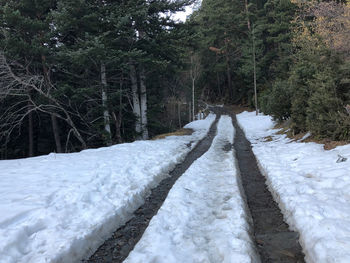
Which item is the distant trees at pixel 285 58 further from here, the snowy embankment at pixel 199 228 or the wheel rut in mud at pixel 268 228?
the snowy embankment at pixel 199 228

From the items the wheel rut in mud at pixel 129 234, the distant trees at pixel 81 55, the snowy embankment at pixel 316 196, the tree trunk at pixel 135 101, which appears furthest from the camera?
the tree trunk at pixel 135 101

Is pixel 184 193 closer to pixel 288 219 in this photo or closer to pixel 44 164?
pixel 288 219

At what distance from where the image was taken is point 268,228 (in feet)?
14.3

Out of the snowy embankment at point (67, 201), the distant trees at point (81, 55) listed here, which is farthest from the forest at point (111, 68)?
the snowy embankment at point (67, 201)

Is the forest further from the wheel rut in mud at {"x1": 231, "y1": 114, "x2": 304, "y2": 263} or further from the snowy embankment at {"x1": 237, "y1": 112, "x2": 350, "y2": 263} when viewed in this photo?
the wheel rut in mud at {"x1": 231, "y1": 114, "x2": 304, "y2": 263}

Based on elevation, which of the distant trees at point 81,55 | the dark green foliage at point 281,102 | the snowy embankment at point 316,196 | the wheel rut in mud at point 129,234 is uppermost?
the distant trees at point 81,55

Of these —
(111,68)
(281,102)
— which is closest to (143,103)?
(111,68)

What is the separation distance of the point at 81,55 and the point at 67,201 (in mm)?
9322

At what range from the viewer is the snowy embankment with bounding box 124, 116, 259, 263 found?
11.3 ft

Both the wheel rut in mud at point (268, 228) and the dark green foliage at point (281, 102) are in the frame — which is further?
the dark green foliage at point (281, 102)

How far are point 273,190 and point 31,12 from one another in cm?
1670

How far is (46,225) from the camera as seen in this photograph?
4.00 meters

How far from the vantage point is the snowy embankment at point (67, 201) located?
11.5 ft

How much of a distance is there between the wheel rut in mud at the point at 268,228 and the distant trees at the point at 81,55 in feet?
31.8
